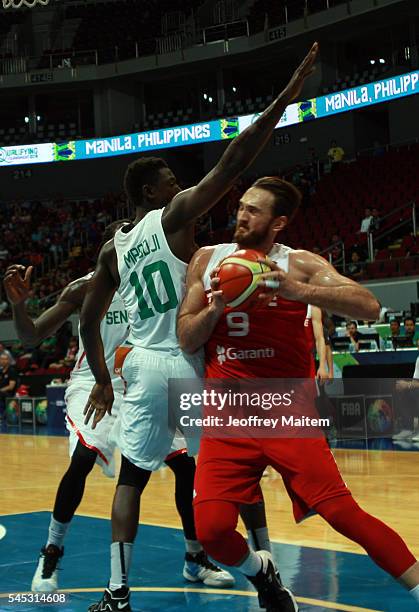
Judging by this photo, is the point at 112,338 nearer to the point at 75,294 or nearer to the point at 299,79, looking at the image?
the point at 75,294

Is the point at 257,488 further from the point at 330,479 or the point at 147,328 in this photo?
the point at 147,328

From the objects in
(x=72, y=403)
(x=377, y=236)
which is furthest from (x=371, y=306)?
(x=377, y=236)

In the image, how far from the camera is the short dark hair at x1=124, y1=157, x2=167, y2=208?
4.56 metres

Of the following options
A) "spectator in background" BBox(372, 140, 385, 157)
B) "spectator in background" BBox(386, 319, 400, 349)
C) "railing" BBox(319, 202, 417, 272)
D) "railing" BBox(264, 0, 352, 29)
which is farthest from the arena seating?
"spectator in background" BBox(386, 319, 400, 349)

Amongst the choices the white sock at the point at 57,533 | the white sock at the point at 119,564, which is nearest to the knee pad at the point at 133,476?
the white sock at the point at 119,564

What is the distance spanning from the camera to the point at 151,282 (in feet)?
14.5

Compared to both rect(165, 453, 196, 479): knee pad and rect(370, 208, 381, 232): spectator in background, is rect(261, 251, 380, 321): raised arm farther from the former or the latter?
rect(370, 208, 381, 232): spectator in background

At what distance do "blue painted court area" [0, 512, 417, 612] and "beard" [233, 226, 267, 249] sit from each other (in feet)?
5.79

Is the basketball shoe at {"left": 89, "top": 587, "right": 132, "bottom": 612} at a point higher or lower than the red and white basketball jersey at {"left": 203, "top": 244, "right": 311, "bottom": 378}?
lower

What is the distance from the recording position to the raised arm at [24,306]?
4930 mm

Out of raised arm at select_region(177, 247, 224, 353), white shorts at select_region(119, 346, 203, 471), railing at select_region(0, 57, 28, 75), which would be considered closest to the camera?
raised arm at select_region(177, 247, 224, 353)

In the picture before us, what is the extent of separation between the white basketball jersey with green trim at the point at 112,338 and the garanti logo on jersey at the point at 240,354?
1774 mm

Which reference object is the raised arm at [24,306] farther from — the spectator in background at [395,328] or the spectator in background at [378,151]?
the spectator in background at [378,151]

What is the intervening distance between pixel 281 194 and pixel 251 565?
1.59 metres
